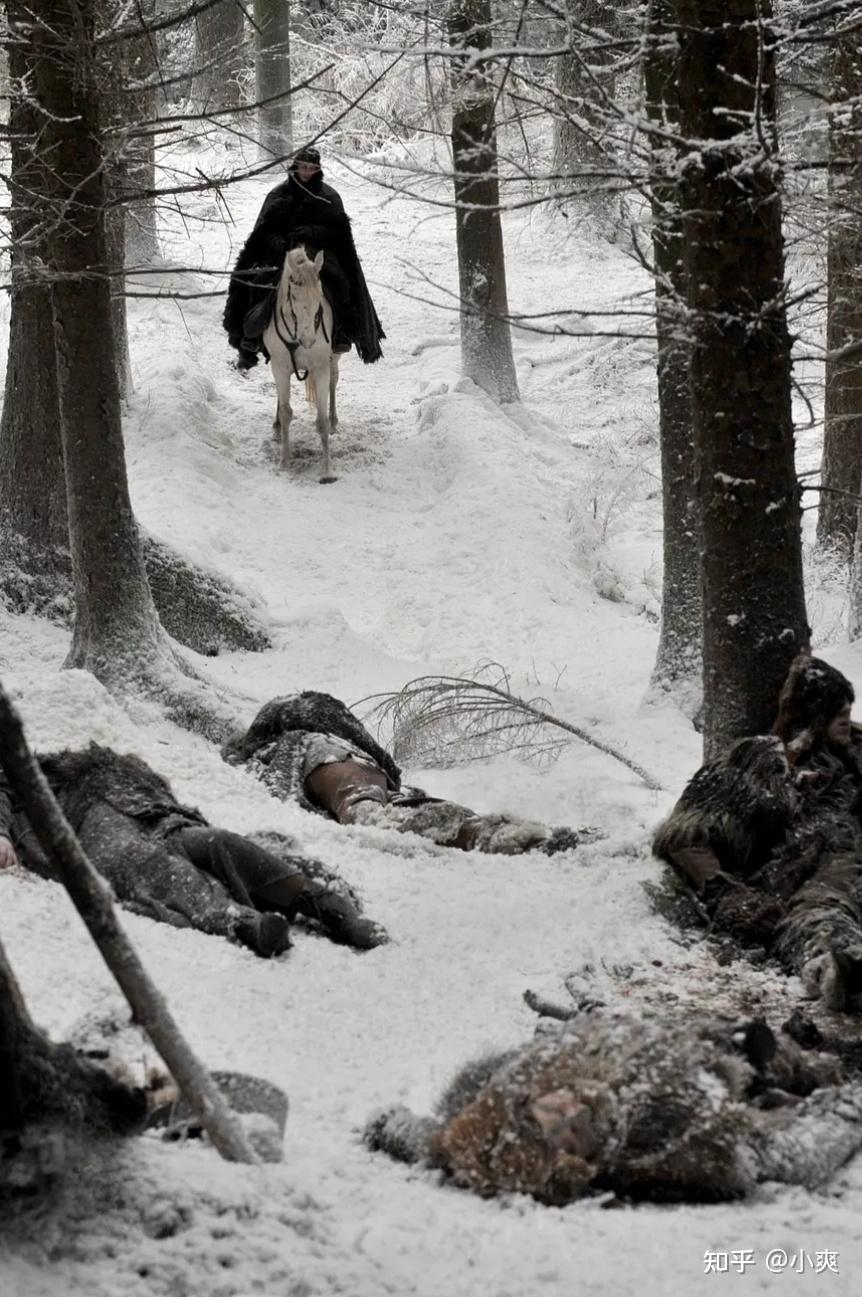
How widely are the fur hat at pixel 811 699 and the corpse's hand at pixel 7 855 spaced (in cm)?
282

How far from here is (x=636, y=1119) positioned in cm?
290

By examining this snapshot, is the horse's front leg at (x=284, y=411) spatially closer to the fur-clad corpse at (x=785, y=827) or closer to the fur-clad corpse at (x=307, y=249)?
the fur-clad corpse at (x=307, y=249)

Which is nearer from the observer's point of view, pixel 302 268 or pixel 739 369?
pixel 739 369

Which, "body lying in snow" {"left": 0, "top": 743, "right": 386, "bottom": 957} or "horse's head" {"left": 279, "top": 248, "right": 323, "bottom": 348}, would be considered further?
"horse's head" {"left": 279, "top": 248, "right": 323, "bottom": 348}

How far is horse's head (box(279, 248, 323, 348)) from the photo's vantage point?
44.3 ft

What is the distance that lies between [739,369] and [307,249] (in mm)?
9577

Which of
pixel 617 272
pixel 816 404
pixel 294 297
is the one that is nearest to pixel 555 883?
pixel 294 297

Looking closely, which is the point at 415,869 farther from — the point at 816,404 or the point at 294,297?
the point at 816,404

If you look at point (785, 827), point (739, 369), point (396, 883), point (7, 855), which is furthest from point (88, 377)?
point (785, 827)

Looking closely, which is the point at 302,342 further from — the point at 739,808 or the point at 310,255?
the point at 739,808

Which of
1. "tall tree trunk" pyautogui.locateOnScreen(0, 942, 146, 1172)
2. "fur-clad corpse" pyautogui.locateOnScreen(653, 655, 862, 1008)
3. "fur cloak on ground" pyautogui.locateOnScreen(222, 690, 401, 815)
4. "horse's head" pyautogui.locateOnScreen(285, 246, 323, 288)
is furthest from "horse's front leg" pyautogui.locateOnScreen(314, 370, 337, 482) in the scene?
"tall tree trunk" pyautogui.locateOnScreen(0, 942, 146, 1172)

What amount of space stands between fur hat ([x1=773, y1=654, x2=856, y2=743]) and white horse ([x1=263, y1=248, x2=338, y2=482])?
9.55m

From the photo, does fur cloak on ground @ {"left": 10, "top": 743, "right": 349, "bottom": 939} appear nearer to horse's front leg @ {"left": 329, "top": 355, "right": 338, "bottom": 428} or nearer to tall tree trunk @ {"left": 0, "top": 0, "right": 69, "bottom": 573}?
tall tree trunk @ {"left": 0, "top": 0, "right": 69, "bottom": 573}

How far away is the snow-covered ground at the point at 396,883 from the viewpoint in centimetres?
241
